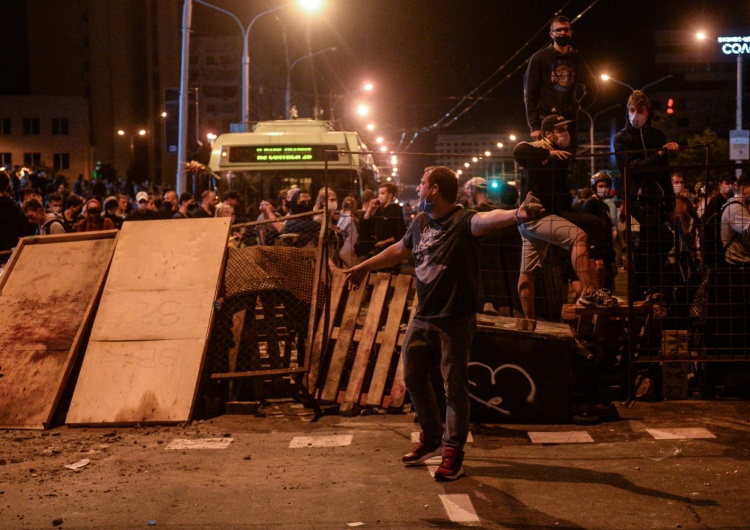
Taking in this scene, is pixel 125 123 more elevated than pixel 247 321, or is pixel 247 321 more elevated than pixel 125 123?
pixel 125 123

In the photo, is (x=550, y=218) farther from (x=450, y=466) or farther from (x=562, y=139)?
(x=450, y=466)

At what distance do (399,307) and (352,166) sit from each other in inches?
368

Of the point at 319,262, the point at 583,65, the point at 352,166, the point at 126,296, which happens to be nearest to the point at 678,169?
the point at 583,65

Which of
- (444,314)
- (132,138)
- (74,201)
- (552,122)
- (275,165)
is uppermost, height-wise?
(132,138)

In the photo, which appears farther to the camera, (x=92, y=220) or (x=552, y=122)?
(x=92, y=220)

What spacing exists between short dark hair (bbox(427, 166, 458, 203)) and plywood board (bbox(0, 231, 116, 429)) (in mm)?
4047

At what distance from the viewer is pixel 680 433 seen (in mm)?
7293

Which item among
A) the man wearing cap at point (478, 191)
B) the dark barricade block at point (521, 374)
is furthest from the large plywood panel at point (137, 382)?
the man wearing cap at point (478, 191)

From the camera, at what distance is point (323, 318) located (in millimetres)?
8859

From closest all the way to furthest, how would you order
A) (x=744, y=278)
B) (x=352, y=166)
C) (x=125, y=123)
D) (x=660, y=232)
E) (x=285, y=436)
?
(x=285, y=436) < (x=744, y=278) < (x=660, y=232) < (x=352, y=166) < (x=125, y=123)

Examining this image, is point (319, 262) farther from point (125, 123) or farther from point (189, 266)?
point (125, 123)

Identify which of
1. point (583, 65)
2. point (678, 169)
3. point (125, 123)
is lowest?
point (678, 169)

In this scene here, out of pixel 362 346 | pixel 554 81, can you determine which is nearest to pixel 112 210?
pixel 362 346

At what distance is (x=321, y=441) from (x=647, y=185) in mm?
4203
